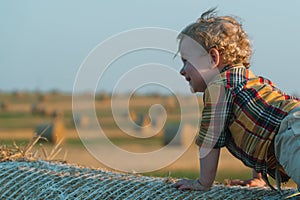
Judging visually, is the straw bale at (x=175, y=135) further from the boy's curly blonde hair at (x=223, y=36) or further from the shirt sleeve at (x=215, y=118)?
the shirt sleeve at (x=215, y=118)

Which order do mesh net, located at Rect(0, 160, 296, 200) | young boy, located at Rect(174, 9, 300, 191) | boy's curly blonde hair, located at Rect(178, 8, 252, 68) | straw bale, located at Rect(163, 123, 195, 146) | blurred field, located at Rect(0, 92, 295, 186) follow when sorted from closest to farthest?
young boy, located at Rect(174, 9, 300, 191) < mesh net, located at Rect(0, 160, 296, 200) < boy's curly blonde hair, located at Rect(178, 8, 252, 68) < blurred field, located at Rect(0, 92, 295, 186) < straw bale, located at Rect(163, 123, 195, 146)

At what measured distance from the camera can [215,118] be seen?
344cm

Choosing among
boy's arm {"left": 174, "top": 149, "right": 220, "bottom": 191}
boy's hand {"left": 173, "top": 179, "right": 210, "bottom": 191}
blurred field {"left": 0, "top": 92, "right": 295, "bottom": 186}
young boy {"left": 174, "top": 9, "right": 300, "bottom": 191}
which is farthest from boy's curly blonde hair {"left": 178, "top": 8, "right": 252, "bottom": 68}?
blurred field {"left": 0, "top": 92, "right": 295, "bottom": 186}

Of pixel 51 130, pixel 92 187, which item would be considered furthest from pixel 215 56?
pixel 51 130

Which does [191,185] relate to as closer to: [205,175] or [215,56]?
[205,175]

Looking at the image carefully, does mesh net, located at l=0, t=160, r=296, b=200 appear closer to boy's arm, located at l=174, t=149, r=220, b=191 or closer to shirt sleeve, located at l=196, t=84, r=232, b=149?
boy's arm, located at l=174, t=149, r=220, b=191

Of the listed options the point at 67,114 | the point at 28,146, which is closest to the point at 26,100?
the point at 67,114

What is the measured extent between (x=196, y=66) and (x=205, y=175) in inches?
23.4

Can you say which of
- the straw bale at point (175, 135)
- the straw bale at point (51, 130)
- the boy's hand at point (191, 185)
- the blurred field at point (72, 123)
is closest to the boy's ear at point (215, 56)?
the boy's hand at point (191, 185)

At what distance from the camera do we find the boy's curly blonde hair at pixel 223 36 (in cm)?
364

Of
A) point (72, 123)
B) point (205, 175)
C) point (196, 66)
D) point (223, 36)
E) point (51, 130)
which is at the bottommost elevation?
point (72, 123)

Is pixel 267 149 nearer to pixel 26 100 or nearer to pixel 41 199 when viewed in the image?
pixel 41 199

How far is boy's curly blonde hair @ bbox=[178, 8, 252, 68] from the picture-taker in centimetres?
364

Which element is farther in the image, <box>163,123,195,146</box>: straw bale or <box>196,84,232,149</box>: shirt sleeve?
<box>163,123,195,146</box>: straw bale
